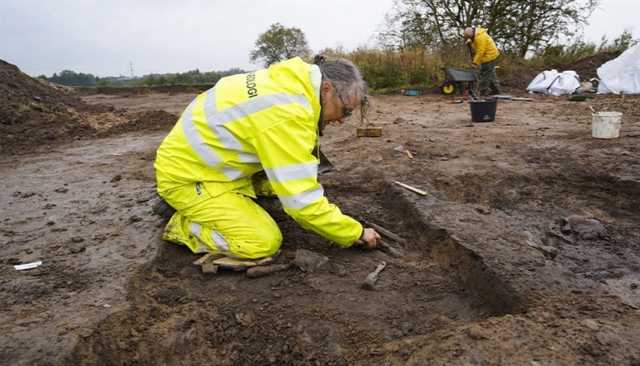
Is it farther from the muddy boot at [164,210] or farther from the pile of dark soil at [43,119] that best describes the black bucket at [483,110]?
the pile of dark soil at [43,119]

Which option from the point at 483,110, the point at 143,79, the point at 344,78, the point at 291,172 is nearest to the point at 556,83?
the point at 483,110

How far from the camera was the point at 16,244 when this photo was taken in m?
3.26

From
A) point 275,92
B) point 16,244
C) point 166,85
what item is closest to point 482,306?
point 275,92

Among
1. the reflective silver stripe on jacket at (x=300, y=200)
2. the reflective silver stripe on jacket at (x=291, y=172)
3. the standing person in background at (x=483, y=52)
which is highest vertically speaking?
the standing person in background at (x=483, y=52)

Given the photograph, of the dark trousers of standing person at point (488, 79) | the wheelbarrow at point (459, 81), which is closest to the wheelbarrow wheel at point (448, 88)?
the wheelbarrow at point (459, 81)

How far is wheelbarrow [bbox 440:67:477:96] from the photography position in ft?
38.9

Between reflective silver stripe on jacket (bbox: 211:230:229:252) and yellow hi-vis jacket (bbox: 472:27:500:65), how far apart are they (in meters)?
9.33

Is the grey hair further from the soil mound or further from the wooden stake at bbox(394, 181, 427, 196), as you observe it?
the soil mound

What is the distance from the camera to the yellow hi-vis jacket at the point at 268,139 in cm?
246

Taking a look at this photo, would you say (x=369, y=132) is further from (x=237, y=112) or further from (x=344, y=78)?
(x=237, y=112)

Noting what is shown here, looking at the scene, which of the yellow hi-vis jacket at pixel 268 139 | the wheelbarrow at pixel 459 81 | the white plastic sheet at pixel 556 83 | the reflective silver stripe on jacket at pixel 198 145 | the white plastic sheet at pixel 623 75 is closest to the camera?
the yellow hi-vis jacket at pixel 268 139

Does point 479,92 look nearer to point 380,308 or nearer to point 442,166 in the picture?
point 442,166

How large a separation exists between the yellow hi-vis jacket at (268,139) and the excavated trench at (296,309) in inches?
15.4

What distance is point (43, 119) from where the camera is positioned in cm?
891
